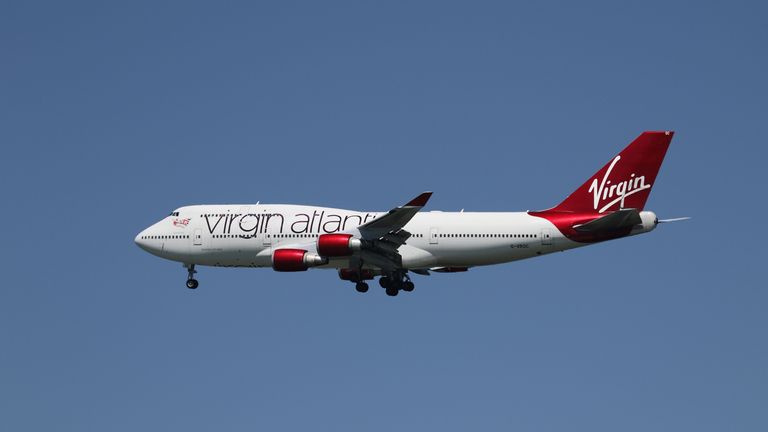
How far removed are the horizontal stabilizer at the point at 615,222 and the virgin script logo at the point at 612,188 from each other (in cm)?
287

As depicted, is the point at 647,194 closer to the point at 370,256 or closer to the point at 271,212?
the point at 370,256

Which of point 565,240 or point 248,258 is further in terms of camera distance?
point 248,258

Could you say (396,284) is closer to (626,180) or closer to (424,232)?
(424,232)

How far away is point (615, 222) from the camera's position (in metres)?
81.9

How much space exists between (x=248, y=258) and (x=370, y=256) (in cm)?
855

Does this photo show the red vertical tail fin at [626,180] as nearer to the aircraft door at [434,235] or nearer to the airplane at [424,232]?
the airplane at [424,232]

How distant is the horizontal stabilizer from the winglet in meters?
10.1

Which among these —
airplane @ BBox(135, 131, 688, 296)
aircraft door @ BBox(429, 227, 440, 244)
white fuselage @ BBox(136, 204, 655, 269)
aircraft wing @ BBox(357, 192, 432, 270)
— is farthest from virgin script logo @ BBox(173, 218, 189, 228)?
aircraft door @ BBox(429, 227, 440, 244)

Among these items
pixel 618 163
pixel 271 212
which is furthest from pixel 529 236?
pixel 271 212

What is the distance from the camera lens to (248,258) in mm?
89875

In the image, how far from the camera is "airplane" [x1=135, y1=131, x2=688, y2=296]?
3307 inches

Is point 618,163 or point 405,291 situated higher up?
point 618,163

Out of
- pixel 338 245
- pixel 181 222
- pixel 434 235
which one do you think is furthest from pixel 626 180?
pixel 181 222

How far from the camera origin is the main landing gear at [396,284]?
8900 cm
